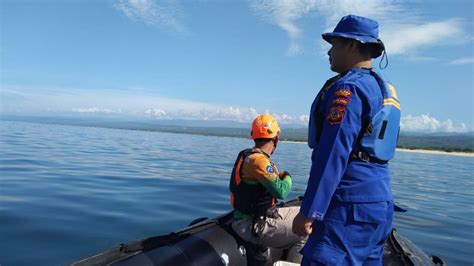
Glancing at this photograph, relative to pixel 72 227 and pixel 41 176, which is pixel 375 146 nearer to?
pixel 72 227

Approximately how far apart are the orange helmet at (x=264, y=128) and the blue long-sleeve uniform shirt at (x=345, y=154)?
4.92ft

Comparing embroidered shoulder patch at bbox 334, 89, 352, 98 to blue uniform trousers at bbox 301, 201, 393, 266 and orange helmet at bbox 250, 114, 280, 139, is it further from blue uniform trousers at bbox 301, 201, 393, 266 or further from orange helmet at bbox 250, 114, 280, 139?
orange helmet at bbox 250, 114, 280, 139

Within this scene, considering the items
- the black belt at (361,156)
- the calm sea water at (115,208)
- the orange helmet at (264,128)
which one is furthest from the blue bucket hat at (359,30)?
the calm sea water at (115,208)

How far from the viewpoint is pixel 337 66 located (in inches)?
94.7

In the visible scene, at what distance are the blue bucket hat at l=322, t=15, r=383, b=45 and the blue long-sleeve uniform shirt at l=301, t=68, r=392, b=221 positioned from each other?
0.19m

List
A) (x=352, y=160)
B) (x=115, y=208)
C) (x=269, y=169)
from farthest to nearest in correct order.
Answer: (x=115, y=208), (x=269, y=169), (x=352, y=160)

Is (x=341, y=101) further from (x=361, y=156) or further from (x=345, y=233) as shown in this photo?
(x=345, y=233)

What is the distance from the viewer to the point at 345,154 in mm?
2078

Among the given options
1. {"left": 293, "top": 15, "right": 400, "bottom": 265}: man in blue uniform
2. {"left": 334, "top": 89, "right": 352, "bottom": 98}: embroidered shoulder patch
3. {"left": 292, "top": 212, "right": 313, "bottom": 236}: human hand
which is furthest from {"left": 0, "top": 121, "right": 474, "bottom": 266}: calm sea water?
{"left": 334, "top": 89, "right": 352, "bottom": 98}: embroidered shoulder patch

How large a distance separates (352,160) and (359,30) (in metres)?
0.76

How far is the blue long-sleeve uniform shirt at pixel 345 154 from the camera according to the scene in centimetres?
207

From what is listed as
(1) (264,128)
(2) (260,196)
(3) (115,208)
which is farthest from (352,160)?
(3) (115,208)

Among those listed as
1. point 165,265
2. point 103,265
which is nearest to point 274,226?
point 165,265

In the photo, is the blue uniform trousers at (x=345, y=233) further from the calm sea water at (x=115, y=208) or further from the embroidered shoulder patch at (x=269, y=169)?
the calm sea water at (x=115, y=208)
